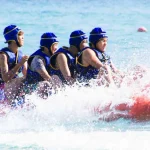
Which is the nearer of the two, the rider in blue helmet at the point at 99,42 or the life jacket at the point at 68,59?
the life jacket at the point at 68,59

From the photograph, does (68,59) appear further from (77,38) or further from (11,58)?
(11,58)

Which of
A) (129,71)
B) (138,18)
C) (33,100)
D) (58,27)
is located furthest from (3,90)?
(138,18)

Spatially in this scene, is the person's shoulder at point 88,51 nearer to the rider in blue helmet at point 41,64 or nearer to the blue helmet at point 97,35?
the blue helmet at point 97,35

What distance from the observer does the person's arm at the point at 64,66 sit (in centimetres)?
724

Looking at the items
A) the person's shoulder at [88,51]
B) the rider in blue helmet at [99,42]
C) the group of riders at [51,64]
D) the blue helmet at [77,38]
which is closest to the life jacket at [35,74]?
the group of riders at [51,64]

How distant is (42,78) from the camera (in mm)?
7371

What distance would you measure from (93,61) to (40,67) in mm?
632

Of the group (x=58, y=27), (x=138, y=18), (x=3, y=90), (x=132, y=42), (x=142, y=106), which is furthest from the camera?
(x=138, y=18)

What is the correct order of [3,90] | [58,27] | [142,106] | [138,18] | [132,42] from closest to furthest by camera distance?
[142,106] < [3,90] < [132,42] < [58,27] < [138,18]

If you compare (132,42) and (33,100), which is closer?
(33,100)

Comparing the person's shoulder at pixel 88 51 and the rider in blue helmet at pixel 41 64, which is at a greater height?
the person's shoulder at pixel 88 51

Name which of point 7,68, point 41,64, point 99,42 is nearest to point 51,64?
point 41,64

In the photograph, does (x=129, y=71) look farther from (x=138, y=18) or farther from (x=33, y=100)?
(x=138, y=18)

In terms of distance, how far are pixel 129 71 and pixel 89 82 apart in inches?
24.8
